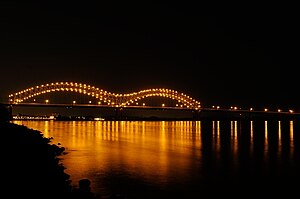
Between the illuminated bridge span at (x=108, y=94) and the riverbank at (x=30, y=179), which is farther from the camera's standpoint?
the illuminated bridge span at (x=108, y=94)

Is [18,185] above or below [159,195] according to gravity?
above

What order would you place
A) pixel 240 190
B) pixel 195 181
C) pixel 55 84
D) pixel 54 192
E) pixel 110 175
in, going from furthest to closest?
pixel 55 84
pixel 110 175
pixel 195 181
pixel 240 190
pixel 54 192

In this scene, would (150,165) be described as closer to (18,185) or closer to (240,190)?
(240,190)

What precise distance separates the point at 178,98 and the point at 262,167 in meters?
69.6

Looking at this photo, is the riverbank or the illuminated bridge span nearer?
the riverbank

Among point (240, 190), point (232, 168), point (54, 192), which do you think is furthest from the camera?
point (232, 168)

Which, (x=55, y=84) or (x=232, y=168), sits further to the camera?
(x=55, y=84)

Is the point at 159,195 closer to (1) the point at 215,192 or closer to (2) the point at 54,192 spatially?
(1) the point at 215,192

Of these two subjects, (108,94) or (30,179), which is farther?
(108,94)

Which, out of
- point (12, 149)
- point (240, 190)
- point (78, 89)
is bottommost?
point (240, 190)

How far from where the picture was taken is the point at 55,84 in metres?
73.3

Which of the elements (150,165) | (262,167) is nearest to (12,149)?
(150,165)

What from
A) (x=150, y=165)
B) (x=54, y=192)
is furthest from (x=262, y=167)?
(x=54, y=192)

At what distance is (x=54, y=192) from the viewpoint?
702cm
